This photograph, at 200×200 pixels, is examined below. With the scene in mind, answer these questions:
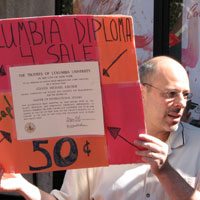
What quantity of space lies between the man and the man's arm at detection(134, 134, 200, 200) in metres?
0.16

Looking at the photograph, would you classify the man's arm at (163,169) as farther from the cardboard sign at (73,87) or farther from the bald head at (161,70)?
the bald head at (161,70)

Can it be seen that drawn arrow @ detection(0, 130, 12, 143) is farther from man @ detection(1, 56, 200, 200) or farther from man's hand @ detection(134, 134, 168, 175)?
man's hand @ detection(134, 134, 168, 175)

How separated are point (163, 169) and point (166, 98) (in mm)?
485

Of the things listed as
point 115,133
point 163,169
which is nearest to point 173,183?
point 163,169

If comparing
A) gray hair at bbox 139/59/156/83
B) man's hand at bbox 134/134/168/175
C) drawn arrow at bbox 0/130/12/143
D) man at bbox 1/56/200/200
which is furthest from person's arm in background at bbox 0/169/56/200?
gray hair at bbox 139/59/156/83

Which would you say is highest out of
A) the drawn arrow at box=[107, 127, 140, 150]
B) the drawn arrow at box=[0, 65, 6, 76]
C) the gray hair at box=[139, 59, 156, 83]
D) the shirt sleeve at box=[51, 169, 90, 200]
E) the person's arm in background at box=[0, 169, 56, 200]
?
the drawn arrow at box=[0, 65, 6, 76]

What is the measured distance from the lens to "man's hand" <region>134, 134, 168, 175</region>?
2623 millimetres

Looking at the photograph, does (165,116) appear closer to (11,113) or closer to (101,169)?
(101,169)

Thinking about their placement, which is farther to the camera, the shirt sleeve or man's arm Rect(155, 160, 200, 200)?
the shirt sleeve

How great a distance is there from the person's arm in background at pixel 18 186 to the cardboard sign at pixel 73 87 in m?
0.22

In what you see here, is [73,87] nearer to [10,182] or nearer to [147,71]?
[10,182]

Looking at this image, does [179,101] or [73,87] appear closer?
[73,87]

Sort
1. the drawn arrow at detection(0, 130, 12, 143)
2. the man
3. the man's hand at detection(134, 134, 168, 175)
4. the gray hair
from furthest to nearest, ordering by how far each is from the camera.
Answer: the gray hair → the man → the drawn arrow at detection(0, 130, 12, 143) → the man's hand at detection(134, 134, 168, 175)

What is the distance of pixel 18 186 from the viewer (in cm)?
289
